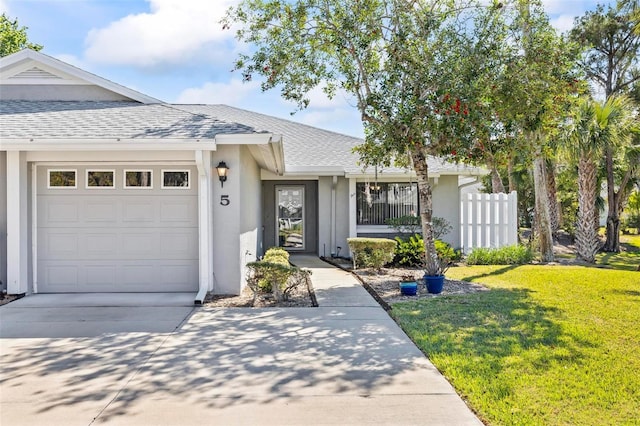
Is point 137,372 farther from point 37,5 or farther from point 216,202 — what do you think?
point 37,5

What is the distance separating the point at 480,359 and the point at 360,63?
18.8ft

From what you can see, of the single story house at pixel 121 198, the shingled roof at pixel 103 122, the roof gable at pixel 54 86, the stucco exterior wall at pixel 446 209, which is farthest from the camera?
the stucco exterior wall at pixel 446 209

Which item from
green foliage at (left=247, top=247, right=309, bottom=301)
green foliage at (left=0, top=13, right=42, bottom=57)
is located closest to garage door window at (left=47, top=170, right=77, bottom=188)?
green foliage at (left=247, top=247, right=309, bottom=301)

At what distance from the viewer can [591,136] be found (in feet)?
43.4

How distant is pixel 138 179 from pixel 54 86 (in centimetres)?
352

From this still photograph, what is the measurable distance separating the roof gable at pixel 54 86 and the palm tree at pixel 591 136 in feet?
37.6

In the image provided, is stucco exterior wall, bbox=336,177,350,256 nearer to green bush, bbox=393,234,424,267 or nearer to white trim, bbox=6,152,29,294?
green bush, bbox=393,234,424,267

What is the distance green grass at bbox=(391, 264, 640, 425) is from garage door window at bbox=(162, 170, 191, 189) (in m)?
4.24

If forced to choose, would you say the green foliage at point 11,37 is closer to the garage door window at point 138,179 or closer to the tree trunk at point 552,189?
the garage door window at point 138,179

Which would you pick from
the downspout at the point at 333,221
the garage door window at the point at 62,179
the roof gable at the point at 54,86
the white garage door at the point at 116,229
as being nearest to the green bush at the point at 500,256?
the downspout at the point at 333,221

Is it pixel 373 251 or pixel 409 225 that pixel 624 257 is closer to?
pixel 409 225

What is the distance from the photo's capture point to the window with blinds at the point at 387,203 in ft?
45.6

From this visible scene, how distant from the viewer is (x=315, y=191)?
15281mm

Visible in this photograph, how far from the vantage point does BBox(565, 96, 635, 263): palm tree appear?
1316 cm
